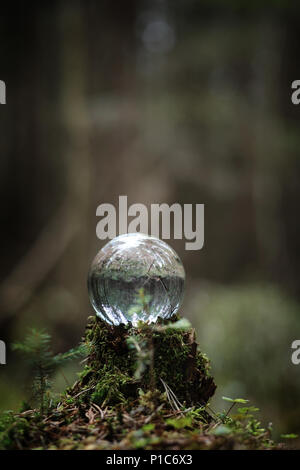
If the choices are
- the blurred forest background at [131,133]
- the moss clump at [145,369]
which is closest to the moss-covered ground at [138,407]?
the moss clump at [145,369]

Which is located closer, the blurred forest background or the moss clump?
the moss clump

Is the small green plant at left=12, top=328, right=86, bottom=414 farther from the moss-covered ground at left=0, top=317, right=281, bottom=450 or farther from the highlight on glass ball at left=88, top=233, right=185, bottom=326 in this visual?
the highlight on glass ball at left=88, top=233, right=185, bottom=326

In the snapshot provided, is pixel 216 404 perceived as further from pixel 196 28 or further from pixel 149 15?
pixel 149 15

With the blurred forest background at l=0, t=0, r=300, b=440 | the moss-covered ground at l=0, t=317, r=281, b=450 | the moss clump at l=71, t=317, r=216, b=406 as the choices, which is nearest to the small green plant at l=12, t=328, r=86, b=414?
the moss-covered ground at l=0, t=317, r=281, b=450

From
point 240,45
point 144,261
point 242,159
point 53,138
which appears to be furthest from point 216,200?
point 144,261

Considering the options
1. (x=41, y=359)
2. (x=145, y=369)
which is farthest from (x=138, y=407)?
(x=41, y=359)

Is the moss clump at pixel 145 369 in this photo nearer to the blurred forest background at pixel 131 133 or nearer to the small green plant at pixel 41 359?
the small green plant at pixel 41 359

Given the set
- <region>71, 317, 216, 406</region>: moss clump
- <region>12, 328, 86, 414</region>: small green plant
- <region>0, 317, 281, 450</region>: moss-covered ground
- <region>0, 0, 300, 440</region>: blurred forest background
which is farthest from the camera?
<region>0, 0, 300, 440</region>: blurred forest background
